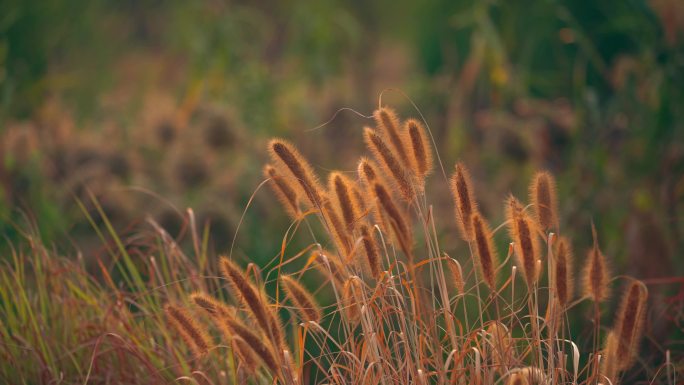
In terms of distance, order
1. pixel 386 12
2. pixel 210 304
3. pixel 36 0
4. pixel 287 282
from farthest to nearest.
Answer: pixel 386 12, pixel 36 0, pixel 287 282, pixel 210 304

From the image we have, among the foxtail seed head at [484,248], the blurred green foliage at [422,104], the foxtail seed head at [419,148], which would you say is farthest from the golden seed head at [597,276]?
the blurred green foliage at [422,104]

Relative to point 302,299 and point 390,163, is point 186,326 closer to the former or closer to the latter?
point 302,299

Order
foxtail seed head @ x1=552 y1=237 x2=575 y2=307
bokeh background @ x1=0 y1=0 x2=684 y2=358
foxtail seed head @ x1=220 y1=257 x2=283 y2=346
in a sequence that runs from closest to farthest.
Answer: foxtail seed head @ x1=220 y1=257 x2=283 y2=346, foxtail seed head @ x1=552 y1=237 x2=575 y2=307, bokeh background @ x1=0 y1=0 x2=684 y2=358

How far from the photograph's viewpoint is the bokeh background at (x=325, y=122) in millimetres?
2691

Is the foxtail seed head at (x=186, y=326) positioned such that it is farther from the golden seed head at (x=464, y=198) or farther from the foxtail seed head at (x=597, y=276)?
the foxtail seed head at (x=597, y=276)

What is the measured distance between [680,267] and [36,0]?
3272 millimetres

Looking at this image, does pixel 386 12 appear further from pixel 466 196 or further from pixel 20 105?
pixel 466 196

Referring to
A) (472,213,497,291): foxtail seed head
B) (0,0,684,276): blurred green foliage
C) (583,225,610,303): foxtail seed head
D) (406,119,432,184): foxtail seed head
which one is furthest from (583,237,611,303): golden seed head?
(0,0,684,276): blurred green foliage

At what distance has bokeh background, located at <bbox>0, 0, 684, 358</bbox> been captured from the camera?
2.69 metres

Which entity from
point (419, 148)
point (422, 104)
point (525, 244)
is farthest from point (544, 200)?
point (422, 104)

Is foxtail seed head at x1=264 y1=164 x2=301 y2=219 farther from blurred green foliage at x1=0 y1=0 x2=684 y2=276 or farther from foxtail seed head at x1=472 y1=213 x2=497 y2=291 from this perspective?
blurred green foliage at x1=0 y1=0 x2=684 y2=276

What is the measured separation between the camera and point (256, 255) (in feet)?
7.79

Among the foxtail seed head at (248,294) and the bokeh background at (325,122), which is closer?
the foxtail seed head at (248,294)

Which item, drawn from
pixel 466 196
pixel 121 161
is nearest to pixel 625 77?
pixel 121 161
